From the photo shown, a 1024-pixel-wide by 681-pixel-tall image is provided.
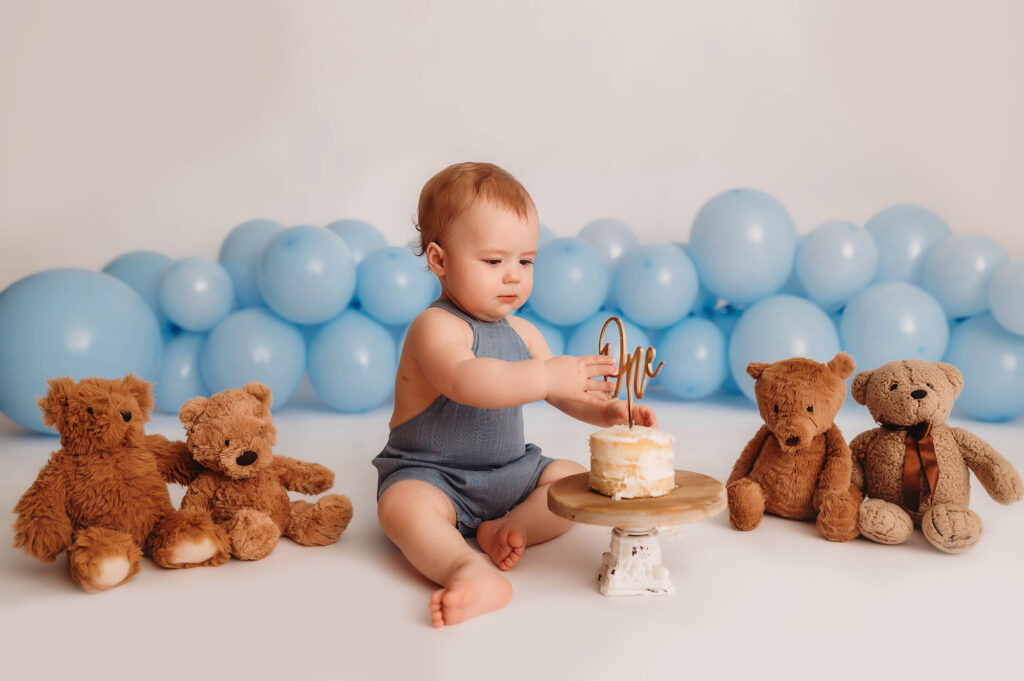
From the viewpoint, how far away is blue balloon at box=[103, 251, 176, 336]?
3383 millimetres

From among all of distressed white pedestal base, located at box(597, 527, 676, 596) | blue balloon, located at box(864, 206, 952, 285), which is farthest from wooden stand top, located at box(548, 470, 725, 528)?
blue balloon, located at box(864, 206, 952, 285)

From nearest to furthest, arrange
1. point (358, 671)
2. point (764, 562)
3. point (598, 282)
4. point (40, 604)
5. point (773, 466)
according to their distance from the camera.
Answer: point (358, 671)
point (40, 604)
point (764, 562)
point (773, 466)
point (598, 282)

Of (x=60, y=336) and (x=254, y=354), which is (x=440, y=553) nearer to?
(x=254, y=354)

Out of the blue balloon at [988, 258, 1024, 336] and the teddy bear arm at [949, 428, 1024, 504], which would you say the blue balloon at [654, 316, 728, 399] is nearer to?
the blue balloon at [988, 258, 1024, 336]

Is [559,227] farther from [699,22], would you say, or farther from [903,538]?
[903,538]

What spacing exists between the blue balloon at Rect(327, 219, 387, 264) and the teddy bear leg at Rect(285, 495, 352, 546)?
193cm

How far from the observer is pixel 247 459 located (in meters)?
1.67

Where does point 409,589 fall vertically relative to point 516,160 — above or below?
below

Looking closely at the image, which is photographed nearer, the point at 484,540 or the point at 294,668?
the point at 294,668

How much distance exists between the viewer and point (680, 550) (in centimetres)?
169

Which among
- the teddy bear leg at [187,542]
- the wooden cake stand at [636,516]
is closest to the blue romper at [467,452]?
the wooden cake stand at [636,516]

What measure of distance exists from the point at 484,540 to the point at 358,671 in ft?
1.62

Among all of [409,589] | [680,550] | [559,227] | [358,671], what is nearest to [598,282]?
[559,227]

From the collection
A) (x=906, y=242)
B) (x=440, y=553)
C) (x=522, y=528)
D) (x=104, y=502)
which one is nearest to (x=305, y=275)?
(x=104, y=502)
